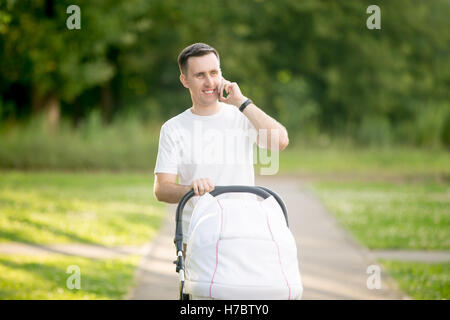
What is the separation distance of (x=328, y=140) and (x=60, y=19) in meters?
10.7

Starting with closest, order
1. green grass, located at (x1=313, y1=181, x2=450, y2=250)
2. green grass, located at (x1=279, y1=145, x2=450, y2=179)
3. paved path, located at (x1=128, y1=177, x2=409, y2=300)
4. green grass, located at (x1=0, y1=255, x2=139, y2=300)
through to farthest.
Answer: green grass, located at (x1=0, y1=255, x2=139, y2=300) → paved path, located at (x1=128, y1=177, x2=409, y2=300) → green grass, located at (x1=313, y1=181, x2=450, y2=250) → green grass, located at (x1=279, y1=145, x2=450, y2=179)

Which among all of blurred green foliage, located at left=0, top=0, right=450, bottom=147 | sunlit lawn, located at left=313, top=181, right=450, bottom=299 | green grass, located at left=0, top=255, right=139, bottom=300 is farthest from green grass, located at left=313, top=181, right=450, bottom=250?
blurred green foliage, located at left=0, top=0, right=450, bottom=147

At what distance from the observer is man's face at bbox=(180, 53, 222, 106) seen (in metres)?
3.56

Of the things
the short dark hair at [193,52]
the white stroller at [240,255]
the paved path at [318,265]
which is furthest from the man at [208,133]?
the paved path at [318,265]

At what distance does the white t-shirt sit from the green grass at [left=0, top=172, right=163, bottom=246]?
5604 mm

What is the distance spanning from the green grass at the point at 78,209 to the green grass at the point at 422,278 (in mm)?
3625

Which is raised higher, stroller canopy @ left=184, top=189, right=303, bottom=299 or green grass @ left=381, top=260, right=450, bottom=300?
stroller canopy @ left=184, top=189, right=303, bottom=299

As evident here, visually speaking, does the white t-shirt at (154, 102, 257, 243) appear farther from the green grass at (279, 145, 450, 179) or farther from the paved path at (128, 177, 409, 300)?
the green grass at (279, 145, 450, 179)

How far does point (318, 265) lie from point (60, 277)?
299 cm

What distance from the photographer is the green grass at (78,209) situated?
9469mm

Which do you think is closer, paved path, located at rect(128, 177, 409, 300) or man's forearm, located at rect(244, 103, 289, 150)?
man's forearm, located at rect(244, 103, 289, 150)

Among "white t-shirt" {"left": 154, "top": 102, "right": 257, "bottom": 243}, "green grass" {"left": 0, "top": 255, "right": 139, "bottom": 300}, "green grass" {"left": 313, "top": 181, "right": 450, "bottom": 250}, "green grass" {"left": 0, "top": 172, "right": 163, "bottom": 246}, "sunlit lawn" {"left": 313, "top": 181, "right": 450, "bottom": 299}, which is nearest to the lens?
"white t-shirt" {"left": 154, "top": 102, "right": 257, "bottom": 243}

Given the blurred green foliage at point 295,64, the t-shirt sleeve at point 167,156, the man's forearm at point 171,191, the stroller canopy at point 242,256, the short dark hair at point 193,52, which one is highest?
the blurred green foliage at point 295,64

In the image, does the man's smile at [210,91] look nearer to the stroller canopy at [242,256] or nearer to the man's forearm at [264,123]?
the man's forearm at [264,123]
